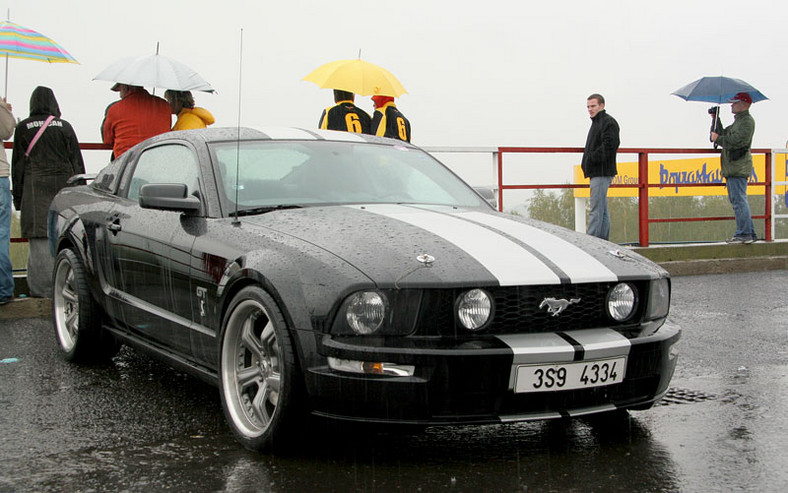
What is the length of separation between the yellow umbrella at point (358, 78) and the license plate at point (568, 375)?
18.3 ft

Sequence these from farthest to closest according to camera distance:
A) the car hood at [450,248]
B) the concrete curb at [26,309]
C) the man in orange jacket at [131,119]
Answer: the man in orange jacket at [131,119]
the concrete curb at [26,309]
the car hood at [450,248]

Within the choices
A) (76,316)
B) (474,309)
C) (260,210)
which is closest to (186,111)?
(76,316)

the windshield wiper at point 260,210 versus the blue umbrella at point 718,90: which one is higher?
the blue umbrella at point 718,90

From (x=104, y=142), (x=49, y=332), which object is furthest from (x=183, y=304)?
(x=104, y=142)

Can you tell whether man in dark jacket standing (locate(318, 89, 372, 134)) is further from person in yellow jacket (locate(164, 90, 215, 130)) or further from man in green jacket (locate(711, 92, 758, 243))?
man in green jacket (locate(711, 92, 758, 243))

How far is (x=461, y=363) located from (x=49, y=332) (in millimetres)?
4732

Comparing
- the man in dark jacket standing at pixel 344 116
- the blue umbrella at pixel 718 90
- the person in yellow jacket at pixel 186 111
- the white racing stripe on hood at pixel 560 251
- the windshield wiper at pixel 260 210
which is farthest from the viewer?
the blue umbrella at pixel 718 90

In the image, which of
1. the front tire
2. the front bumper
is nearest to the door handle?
the front tire

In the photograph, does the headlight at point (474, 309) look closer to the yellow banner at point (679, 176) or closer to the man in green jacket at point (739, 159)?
the yellow banner at point (679, 176)

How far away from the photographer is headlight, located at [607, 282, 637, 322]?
12.3ft

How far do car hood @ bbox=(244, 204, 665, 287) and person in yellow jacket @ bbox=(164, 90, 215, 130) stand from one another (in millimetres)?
4678

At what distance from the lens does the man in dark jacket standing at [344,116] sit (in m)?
8.93

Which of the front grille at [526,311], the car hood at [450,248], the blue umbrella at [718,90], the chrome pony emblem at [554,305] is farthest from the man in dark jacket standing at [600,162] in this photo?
the chrome pony emblem at [554,305]

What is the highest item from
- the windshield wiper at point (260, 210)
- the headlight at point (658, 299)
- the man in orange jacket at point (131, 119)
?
the man in orange jacket at point (131, 119)
